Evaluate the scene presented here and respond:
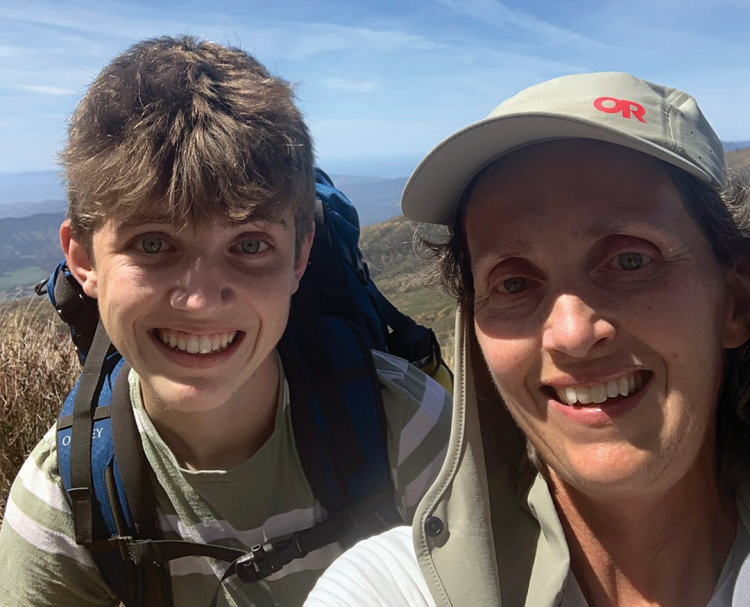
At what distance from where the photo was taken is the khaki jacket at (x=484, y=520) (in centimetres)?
150

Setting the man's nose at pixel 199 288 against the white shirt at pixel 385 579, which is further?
the man's nose at pixel 199 288

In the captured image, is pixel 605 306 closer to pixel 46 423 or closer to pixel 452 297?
pixel 452 297

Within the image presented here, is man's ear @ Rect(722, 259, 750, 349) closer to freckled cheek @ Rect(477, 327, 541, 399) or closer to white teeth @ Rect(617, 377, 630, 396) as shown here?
white teeth @ Rect(617, 377, 630, 396)

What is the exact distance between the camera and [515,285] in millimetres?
1658

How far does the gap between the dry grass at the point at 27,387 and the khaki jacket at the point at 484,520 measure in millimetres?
3848

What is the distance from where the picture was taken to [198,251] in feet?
7.07

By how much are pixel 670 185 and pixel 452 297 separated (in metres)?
0.82

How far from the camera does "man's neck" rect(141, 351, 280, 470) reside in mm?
2422

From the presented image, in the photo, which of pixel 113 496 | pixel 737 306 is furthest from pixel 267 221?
pixel 737 306

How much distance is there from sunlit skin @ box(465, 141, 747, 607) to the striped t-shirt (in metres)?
0.86

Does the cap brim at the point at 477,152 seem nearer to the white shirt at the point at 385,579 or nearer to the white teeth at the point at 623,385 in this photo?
the white teeth at the point at 623,385

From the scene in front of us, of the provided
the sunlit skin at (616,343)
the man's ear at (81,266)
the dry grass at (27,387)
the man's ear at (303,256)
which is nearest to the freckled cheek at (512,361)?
the sunlit skin at (616,343)

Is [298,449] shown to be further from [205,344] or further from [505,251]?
[505,251]

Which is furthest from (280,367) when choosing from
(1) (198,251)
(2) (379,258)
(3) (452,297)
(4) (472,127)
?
(2) (379,258)
